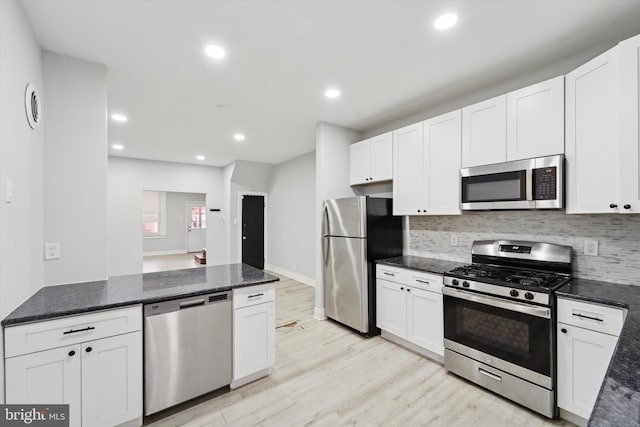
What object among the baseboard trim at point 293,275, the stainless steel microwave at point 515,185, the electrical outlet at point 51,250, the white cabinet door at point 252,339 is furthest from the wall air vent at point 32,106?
the baseboard trim at point 293,275

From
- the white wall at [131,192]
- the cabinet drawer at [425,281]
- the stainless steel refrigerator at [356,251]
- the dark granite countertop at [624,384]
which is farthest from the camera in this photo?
the white wall at [131,192]

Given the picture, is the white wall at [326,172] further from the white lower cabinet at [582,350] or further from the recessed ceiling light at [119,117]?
the recessed ceiling light at [119,117]

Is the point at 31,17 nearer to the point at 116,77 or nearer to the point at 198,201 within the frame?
the point at 116,77

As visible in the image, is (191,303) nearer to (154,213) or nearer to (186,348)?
(186,348)

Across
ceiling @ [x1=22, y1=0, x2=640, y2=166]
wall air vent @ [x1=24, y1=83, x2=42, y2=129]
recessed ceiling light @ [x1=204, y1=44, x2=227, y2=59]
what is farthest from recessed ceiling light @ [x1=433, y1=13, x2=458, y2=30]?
wall air vent @ [x1=24, y1=83, x2=42, y2=129]

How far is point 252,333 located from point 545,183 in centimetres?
264

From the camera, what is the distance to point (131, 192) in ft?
19.4

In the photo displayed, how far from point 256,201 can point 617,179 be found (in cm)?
638

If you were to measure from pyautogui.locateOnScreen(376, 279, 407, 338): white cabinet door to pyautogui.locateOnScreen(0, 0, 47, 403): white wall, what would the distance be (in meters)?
2.90

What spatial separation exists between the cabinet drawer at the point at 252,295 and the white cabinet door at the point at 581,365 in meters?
2.14

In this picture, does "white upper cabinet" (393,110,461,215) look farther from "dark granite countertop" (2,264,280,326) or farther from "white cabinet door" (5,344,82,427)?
"white cabinet door" (5,344,82,427)

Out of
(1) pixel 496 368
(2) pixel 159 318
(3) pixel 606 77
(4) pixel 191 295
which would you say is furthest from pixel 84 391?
(3) pixel 606 77

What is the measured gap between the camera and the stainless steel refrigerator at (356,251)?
10.2 feet

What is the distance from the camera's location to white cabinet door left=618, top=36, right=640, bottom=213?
63.4 inches
